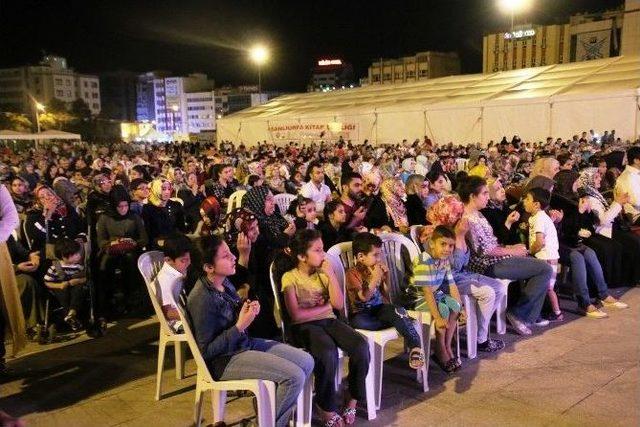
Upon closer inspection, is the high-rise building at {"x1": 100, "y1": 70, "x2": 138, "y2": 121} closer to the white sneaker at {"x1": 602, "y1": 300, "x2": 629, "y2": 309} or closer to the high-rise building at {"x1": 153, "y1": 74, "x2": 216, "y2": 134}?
the high-rise building at {"x1": 153, "y1": 74, "x2": 216, "y2": 134}

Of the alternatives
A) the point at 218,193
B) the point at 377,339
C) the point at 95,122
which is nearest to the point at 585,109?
the point at 218,193

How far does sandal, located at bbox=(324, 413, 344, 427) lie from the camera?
3.33m

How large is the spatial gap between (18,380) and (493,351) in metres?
3.63

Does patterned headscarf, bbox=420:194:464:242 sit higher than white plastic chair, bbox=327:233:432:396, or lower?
higher

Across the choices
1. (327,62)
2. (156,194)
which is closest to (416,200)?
(156,194)

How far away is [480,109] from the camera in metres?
21.7

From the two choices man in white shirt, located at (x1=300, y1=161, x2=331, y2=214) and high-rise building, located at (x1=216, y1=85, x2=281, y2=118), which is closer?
man in white shirt, located at (x1=300, y1=161, x2=331, y2=214)

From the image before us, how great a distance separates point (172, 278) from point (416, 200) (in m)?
3.48

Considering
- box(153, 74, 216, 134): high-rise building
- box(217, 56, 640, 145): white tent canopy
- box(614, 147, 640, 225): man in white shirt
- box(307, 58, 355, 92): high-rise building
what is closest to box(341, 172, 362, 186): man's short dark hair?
box(614, 147, 640, 225): man in white shirt

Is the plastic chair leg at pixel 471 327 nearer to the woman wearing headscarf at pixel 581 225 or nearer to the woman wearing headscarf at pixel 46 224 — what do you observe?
the woman wearing headscarf at pixel 581 225

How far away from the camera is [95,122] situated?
82.4 metres

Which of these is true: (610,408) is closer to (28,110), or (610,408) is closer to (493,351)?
(493,351)

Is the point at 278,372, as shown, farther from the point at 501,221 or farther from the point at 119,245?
the point at 501,221

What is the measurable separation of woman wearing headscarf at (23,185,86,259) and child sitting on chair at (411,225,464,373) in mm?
3467
